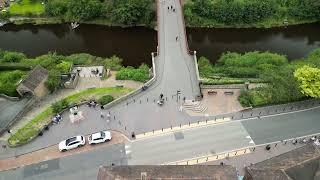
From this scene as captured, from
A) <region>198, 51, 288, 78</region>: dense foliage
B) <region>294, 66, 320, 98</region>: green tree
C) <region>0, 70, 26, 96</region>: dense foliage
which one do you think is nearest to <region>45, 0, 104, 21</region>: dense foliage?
<region>0, 70, 26, 96</region>: dense foliage

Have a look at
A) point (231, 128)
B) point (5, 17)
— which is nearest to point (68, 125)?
point (231, 128)

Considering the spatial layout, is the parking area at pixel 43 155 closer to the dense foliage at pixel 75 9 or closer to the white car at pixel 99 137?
the white car at pixel 99 137

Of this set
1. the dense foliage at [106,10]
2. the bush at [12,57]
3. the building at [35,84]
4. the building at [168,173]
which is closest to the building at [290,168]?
the building at [168,173]

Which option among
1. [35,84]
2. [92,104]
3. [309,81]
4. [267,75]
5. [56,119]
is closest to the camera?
[309,81]

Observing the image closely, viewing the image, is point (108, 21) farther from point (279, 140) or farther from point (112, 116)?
point (279, 140)

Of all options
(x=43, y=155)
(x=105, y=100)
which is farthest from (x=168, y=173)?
(x=105, y=100)

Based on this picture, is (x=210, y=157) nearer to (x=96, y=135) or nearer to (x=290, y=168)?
(x=290, y=168)
